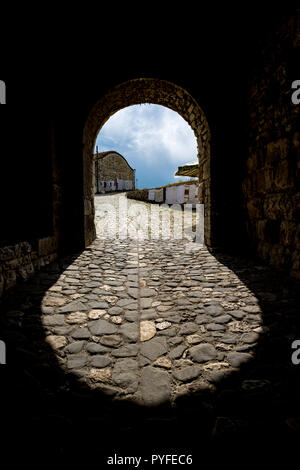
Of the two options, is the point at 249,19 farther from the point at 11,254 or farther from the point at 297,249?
the point at 11,254

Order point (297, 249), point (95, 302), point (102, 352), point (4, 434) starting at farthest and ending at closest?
point (297, 249) → point (95, 302) → point (102, 352) → point (4, 434)

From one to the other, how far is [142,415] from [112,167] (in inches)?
1277

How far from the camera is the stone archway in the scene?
480cm

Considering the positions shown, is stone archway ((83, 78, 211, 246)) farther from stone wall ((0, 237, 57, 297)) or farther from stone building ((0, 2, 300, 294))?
stone wall ((0, 237, 57, 297))

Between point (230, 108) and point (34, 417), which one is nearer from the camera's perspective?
point (34, 417)

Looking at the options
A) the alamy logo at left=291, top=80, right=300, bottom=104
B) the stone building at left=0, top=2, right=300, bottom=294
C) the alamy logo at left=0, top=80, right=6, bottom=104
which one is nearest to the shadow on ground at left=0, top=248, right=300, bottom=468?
the stone building at left=0, top=2, right=300, bottom=294

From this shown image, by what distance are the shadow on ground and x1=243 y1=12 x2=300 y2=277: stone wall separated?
7.26ft

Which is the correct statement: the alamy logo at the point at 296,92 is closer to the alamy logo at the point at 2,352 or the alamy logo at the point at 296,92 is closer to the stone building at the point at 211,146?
the stone building at the point at 211,146

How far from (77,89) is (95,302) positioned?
437cm

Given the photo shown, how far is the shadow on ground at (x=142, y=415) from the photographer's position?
1.01 meters

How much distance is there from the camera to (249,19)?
395 cm

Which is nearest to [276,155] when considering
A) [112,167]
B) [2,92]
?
[2,92]

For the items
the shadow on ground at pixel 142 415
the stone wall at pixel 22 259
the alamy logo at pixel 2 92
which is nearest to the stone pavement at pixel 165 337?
the shadow on ground at pixel 142 415

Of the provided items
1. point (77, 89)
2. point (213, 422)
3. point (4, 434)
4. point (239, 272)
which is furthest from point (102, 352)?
point (77, 89)
